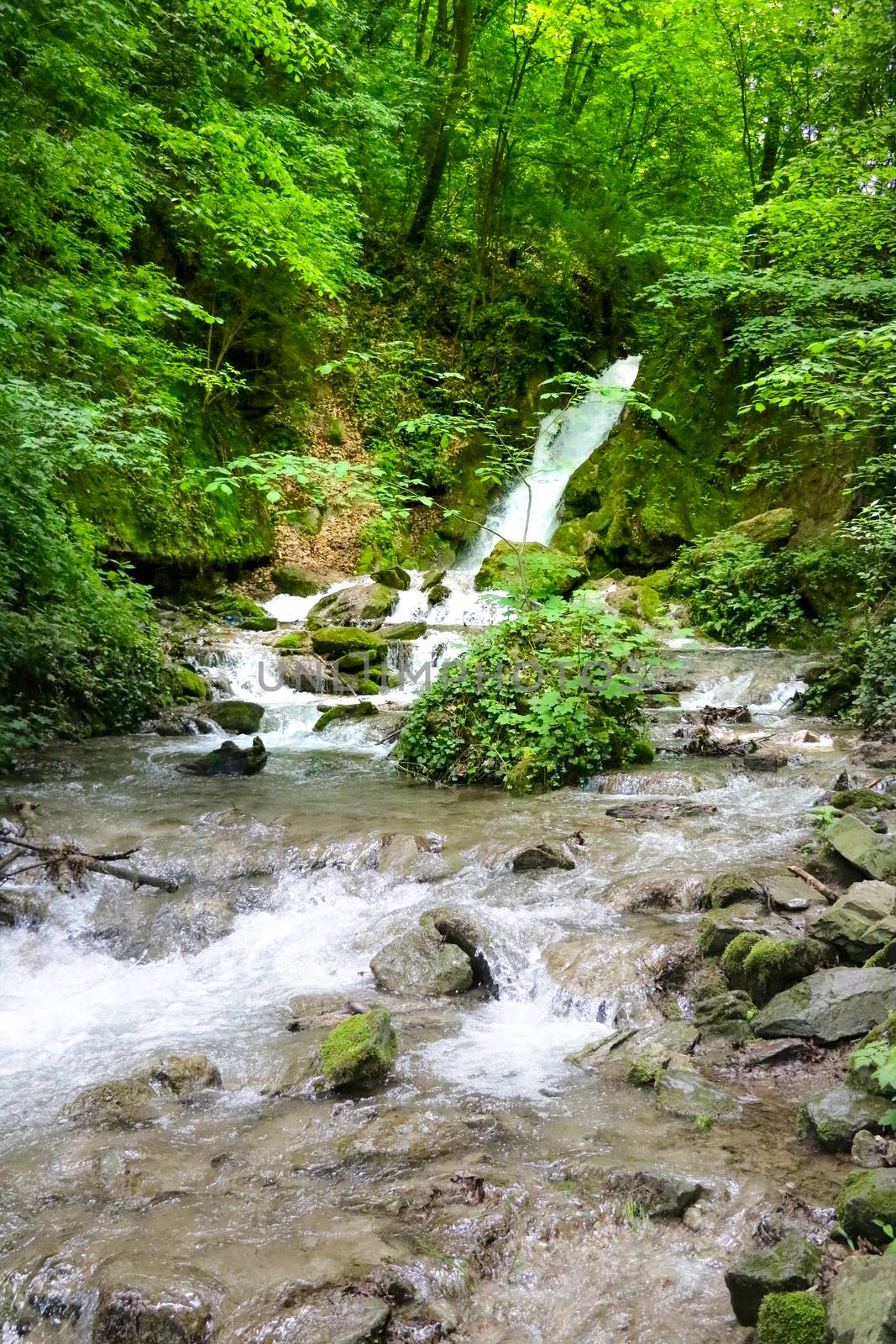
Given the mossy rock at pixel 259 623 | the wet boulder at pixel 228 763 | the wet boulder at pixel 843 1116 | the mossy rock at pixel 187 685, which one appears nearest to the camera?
the wet boulder at pixel 843 1116

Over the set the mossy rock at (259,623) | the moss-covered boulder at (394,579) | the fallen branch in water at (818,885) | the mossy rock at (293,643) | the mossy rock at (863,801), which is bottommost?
the fallen branch in water at (818,885)

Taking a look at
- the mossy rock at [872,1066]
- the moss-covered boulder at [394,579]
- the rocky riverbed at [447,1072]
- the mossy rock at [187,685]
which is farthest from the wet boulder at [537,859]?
the moss-covered boulder at [394,579]

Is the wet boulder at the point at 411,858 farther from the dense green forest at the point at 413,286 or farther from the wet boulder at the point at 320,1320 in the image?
the wet boulder at the point at 320,1320

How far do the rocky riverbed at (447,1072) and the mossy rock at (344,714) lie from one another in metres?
3.35

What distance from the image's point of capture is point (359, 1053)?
12.4ft

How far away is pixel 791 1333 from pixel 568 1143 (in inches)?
49.2

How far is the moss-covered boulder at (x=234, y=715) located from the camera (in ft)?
35.8

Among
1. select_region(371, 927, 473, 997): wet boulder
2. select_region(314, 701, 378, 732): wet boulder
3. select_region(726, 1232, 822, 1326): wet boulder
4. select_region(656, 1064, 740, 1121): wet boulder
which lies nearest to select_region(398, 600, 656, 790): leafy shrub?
select_region(314, 701, 378, 732): wet boulder

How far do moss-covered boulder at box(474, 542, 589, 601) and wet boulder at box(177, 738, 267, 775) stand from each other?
3128mm

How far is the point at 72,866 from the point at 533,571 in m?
6.86

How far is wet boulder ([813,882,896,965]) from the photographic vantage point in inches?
159

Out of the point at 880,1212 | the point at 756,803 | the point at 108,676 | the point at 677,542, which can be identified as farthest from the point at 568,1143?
the point at 677,542

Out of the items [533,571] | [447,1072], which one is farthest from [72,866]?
[533,571]

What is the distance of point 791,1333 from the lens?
6.86 ft
